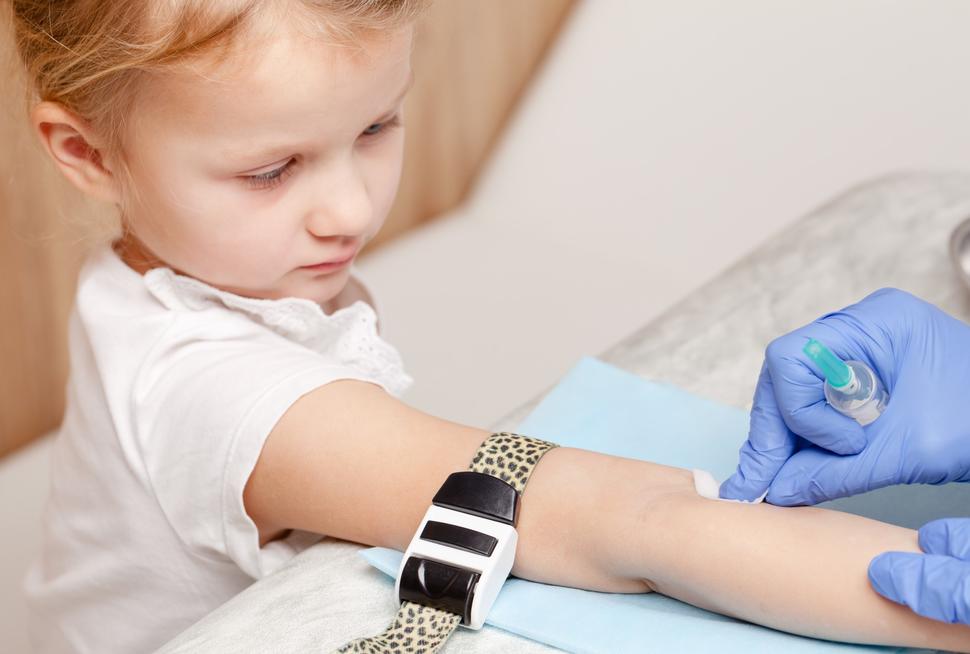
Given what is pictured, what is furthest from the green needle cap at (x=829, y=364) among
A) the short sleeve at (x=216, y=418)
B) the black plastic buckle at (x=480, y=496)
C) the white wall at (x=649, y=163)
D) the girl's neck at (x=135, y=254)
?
the white wall at (x=649, y=163)

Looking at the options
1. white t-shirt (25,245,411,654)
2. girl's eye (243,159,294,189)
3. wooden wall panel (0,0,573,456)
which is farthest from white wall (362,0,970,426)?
girl's eye (243,159,294,189)

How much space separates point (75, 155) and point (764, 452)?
0.57 metres

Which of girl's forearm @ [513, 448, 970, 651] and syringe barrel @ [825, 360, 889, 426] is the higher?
syringe barrel @ [825, 360, 889, 426]

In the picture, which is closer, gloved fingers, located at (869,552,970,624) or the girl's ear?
gloved fingers, located at (869,552,970,624)

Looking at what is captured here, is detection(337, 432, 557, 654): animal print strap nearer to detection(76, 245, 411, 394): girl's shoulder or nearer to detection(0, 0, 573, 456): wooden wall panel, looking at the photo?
detection(76, 245, 411, 394): girl's shoulder

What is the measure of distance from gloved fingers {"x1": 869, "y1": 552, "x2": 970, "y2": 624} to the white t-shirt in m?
0.38

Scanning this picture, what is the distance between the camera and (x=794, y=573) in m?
0.68

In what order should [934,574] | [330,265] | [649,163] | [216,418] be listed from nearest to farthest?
[934,574], [216,418], [330,265], [649,163]

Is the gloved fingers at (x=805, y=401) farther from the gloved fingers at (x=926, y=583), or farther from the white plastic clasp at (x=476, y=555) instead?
the white plastic clasp at (x=476, y=555)

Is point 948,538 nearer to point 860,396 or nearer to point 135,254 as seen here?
point 860,396

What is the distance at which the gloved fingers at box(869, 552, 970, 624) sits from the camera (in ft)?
2.03

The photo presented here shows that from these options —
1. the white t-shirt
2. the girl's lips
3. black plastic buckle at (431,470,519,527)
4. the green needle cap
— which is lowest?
the white t-shirt

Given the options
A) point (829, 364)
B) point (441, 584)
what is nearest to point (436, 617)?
point (441, 584)

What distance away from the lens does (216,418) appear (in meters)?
0.83
